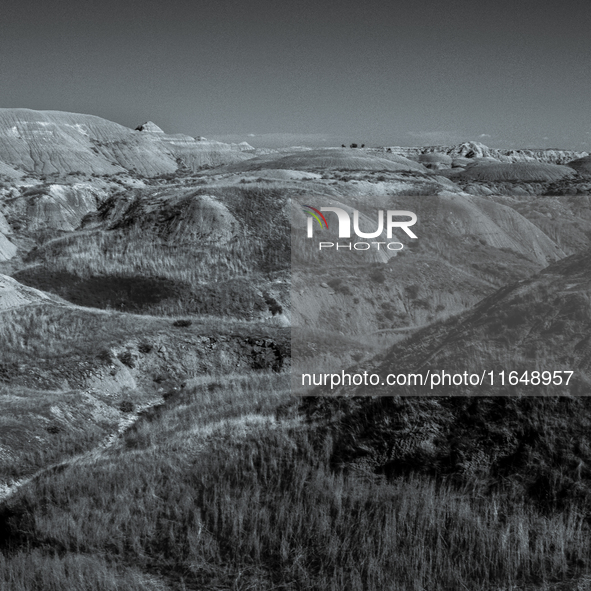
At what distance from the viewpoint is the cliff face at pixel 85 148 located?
366 feet

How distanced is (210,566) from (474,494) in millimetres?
4348

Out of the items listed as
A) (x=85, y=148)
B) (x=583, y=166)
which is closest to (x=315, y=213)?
(x=85, y=148)

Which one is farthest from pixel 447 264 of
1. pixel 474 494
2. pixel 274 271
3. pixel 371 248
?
pixel 474 494

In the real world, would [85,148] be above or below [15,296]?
above

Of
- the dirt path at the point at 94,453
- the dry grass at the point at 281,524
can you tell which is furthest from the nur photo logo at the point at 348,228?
the dry grass at the point at 281,524

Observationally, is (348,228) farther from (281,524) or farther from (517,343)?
(281,524)

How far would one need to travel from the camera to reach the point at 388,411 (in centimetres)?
1140

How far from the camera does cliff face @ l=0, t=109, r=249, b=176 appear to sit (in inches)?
4387

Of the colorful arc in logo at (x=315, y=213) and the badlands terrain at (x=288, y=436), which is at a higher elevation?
the colorful arc in logo at (x=315, y=213)

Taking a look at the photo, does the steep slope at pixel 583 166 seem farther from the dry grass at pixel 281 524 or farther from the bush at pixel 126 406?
the dry grass at pixel 281 524

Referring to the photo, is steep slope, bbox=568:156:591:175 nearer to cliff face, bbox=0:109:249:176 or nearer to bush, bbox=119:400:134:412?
cliff face, bbox=0:109:249:176

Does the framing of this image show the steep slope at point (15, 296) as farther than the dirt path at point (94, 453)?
Yes

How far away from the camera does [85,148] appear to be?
405 feet

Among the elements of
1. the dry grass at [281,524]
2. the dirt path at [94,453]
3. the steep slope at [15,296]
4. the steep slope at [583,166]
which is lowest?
the dirt path at [94,453]
